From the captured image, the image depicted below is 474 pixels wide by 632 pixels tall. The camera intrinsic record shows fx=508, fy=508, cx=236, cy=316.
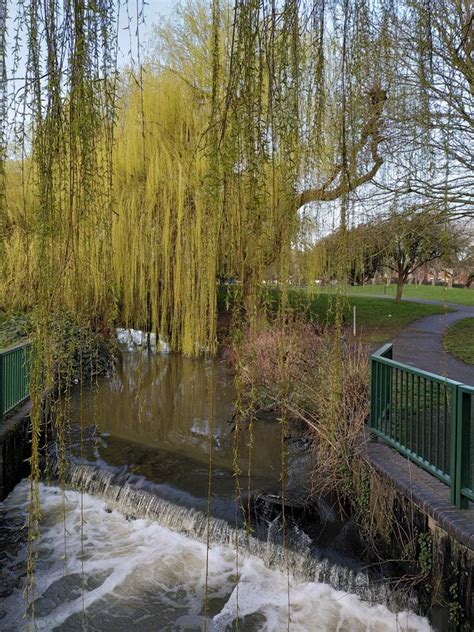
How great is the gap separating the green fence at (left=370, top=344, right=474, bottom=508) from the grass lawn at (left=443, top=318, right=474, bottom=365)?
20.9 feet

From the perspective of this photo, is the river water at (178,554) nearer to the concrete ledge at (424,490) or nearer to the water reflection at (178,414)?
the water reflection at (178,414)

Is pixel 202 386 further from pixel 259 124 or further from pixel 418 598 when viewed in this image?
pixel 259 124

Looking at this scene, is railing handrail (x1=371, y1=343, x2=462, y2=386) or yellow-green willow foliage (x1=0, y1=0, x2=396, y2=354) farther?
railing handrail (x1=371, y1=343, x2=462, y2=386)

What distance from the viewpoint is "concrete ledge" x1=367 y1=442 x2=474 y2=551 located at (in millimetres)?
2870

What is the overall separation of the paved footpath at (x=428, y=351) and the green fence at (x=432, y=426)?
242 centimetres

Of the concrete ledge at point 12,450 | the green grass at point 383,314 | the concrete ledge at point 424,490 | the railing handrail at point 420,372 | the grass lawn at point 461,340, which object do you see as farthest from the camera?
the green grass at point 383,314

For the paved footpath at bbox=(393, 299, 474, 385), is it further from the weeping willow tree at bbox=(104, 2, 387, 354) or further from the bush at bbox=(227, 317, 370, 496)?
the weeping willow tree at bbox=(104, 2, 387, 354)

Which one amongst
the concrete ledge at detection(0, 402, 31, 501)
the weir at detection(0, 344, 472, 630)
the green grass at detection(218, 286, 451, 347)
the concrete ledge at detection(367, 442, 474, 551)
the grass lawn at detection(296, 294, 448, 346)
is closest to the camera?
the concrete ledge at detection(367, 442, 474, 551)

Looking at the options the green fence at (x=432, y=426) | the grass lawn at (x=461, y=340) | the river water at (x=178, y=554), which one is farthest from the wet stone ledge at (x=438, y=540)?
the grass lawn at (x=461, y=340)

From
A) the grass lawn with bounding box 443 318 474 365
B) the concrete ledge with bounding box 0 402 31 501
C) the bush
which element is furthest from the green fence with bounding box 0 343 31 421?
the grass lawn with bounding box 443 318 474 365

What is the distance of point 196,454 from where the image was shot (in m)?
5.97

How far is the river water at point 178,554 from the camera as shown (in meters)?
3.59

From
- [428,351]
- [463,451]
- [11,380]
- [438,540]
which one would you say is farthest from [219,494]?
[428,351]

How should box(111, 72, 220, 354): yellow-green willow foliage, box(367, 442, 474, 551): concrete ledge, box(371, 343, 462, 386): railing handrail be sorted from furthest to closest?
box(111, 72, 220, 354): yellow-green willow foliage < box(371, 343, 462, 386): railing handrail < box(367, 442, 474, 551): concrete ledge
